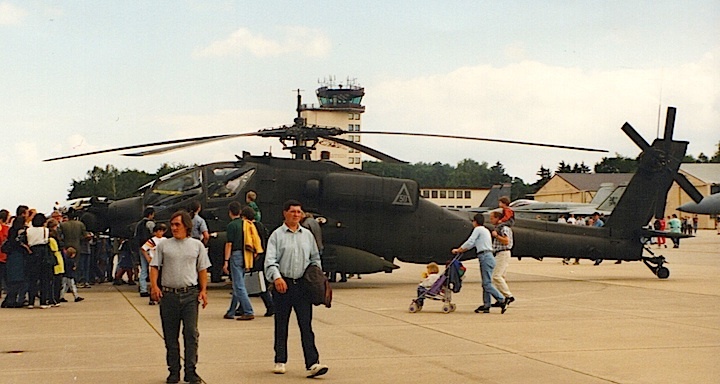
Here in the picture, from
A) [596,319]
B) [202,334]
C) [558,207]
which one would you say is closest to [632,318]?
[596,319]

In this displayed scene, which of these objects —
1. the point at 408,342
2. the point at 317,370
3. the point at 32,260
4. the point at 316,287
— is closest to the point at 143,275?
the point at 32,260

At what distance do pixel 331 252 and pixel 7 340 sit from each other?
8.35 m

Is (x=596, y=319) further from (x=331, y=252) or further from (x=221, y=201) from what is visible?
(x=221, y=201)

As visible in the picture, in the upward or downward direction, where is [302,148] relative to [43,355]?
upward

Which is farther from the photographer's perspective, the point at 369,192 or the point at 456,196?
the point at 456,196

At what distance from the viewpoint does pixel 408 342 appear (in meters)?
9.91

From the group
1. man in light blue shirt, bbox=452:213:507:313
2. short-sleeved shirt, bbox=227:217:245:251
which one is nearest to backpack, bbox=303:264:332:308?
short-sleeved shirt, bbox=227:217:245:251

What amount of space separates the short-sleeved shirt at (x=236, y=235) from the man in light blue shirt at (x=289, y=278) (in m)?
4.44

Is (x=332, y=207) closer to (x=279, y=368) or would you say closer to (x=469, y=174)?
(x=279, y=368)

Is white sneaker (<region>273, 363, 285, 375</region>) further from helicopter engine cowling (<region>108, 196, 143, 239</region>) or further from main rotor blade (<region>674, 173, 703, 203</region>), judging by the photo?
main rotor blade (<region>674, 173, 703, 203</region>)

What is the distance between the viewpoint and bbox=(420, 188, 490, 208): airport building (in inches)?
3632

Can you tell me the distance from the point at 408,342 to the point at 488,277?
3698 millimetres

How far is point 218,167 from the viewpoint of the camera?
17406mm

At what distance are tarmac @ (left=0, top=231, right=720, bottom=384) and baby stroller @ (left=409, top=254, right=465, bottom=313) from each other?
0.24 metres
